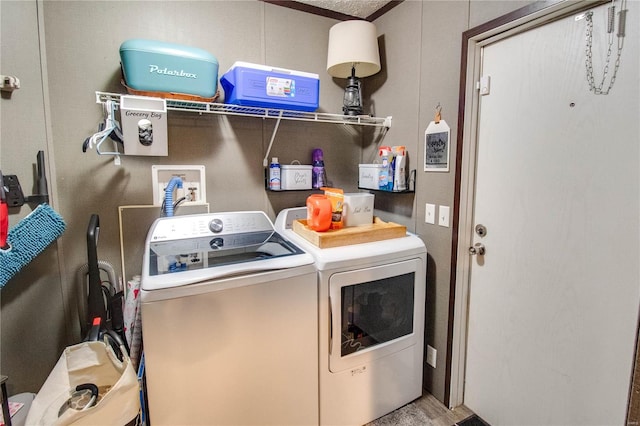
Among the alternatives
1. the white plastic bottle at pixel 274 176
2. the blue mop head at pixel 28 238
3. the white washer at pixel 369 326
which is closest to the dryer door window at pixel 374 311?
the white washer at pixel 369 326

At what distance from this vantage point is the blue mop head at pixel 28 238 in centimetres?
128

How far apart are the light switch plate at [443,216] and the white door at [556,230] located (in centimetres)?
14

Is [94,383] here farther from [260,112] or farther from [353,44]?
[353,44]

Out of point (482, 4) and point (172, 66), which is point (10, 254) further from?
point (482, 4)

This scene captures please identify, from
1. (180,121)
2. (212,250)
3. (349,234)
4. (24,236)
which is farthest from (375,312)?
(24,236)

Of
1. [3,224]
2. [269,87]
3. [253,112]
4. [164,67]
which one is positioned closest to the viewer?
[3,224]

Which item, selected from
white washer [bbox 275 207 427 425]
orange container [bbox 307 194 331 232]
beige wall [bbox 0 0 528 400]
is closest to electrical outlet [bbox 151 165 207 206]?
beige wall [bbox 0 0 528 400]

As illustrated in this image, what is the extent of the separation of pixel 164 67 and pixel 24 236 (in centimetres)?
93

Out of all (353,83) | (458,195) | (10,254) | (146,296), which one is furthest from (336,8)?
(10,254)

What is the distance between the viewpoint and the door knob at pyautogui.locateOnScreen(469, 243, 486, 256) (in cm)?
169

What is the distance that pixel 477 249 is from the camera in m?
1.71

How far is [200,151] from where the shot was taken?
1.90 meters

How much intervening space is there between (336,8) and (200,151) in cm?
133

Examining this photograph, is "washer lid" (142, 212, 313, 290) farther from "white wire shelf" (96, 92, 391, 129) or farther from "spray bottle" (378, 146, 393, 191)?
"spray bottle" (378, 146, 393, 191)
